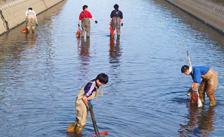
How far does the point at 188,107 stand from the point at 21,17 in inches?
782

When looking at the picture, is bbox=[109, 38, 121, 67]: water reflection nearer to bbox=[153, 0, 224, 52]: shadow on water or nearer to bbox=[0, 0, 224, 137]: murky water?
bbox=[0, 0, 224, 137]: murky water

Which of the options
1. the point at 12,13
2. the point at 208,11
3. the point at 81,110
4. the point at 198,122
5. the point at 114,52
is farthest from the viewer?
the point at 208,11

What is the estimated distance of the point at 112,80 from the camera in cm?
1424

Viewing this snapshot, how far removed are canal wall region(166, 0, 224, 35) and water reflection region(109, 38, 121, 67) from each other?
806 cm

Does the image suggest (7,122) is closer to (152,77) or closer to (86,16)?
(152,77)

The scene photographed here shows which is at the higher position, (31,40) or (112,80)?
(31,40)

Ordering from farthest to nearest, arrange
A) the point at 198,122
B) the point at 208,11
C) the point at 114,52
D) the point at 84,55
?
the point at 208,11
the point at 114,52
the point at 84,55
the point at 198,122

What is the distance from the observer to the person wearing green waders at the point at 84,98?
8406 mm

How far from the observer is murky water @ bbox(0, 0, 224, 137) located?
10047mm

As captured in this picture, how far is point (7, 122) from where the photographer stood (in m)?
9.95

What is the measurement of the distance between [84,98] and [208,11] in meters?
23.7

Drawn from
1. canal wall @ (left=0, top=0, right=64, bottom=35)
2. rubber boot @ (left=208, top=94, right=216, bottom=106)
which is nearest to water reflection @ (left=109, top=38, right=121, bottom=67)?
rubber boot @ (left=208, top=94, right=216, bottom=106)

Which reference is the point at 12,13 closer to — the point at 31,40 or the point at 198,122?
the point at 31,40

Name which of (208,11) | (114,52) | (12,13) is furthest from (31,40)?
(208,11)
